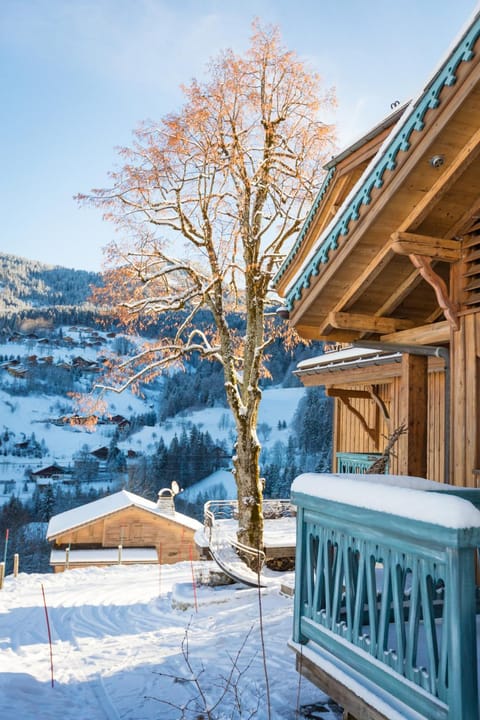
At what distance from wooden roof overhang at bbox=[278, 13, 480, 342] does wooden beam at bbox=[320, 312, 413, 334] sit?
1cm

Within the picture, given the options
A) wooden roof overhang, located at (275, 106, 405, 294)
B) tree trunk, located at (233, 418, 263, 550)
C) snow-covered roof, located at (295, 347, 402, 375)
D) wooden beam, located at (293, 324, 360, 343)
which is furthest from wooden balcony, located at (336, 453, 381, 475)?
wooden beam, located at (293, 324, 360, 343)

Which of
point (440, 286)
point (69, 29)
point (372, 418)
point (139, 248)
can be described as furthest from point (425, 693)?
point (69, 29)

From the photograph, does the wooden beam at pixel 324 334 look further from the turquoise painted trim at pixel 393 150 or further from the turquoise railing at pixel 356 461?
the turquoise railing at pixel 356 461

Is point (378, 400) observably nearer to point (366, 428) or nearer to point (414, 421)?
point (366, 428)

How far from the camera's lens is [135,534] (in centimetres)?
2611

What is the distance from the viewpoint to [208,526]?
43.7ft

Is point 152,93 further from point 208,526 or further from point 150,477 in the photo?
point 150,477

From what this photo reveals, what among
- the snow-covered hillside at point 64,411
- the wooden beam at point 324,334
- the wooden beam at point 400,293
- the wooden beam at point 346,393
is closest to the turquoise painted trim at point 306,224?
the wooden beam at point 346,393

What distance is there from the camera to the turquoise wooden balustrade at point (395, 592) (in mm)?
2617

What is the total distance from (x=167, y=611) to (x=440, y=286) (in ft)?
25.4

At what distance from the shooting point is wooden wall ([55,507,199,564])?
25719 millimetres

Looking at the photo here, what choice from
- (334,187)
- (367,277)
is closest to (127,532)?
(334,187)

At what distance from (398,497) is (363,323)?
10.4 ft

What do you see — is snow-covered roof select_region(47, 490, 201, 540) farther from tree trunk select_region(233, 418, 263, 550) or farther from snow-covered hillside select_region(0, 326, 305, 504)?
snow-covered hillside select_region(0, 326, 305, 504)
